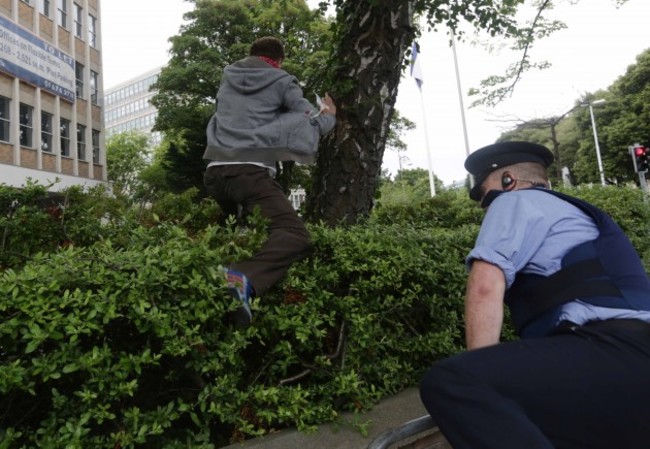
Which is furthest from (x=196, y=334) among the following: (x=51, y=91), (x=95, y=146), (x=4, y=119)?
(x=95, y=146)

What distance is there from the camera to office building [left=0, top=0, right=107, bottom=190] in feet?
86.5

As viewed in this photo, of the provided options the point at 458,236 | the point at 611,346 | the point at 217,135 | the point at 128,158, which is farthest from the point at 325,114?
the point at 128,158

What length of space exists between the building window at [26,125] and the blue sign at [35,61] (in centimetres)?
136

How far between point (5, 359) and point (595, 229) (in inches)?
82.0

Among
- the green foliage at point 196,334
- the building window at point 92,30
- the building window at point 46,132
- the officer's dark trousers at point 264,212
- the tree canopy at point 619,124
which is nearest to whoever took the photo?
the green foliage at point 196,334

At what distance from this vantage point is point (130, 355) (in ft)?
6.93

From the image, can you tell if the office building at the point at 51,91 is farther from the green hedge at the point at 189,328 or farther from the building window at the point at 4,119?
the green hedge at the point at 189,328

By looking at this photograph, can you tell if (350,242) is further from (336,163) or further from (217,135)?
(336,163)

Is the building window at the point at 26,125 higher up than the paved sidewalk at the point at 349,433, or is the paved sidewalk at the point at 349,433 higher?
the building window at the point at 26,125

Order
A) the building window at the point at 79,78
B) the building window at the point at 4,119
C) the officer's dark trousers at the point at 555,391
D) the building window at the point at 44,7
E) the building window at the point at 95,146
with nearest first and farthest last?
1. the officer's dark trousers at the point at 555,391
2. the building window at the point at 4,119
3. the building window at the point at 44,7
4. the building window at the point at 79,78
5. the building window at the point at 95,146

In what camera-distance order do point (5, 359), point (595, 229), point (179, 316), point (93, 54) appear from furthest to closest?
point (93, 54)
point (179, 316)
point (5, 359)
point (595, 229)

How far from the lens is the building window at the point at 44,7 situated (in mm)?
29516

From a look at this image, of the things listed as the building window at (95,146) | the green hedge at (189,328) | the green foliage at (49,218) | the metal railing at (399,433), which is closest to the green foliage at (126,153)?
the building window at (95,146)

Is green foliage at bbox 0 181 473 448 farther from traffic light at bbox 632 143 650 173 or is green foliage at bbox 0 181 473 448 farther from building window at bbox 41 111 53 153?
building window at bbox 41 111 53 153
